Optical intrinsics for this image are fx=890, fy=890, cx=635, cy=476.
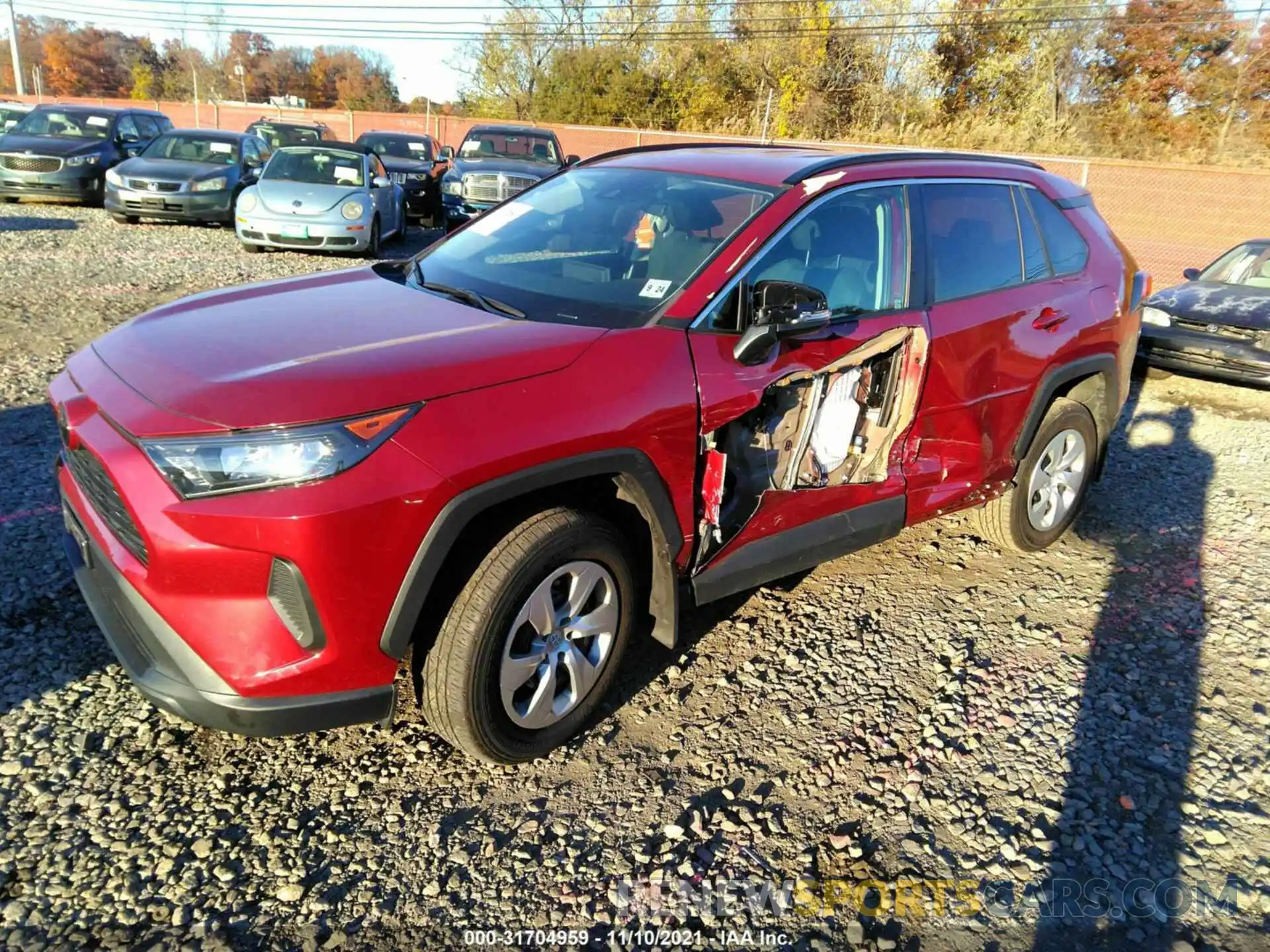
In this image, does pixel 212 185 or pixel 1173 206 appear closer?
pixel 212 185

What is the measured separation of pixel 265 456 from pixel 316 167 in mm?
11122

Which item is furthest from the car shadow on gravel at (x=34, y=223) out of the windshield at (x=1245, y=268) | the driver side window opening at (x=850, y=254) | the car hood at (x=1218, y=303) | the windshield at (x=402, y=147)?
the windshield at (x=1245, y=268)

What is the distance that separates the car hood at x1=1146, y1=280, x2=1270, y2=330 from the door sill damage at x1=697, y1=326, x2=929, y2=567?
6.57 metres

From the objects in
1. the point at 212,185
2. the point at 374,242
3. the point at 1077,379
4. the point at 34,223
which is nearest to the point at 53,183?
the point at 34,223

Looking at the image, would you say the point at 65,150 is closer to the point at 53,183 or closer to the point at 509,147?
the point at 53,183

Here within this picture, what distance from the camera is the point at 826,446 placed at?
3.59 metres

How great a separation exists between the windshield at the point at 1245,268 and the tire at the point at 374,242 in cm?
988

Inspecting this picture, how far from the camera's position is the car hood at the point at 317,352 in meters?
2.35

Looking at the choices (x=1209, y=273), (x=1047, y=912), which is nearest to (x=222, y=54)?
(x=1209, y=273)

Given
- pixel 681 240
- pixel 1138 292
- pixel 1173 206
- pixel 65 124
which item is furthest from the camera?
pixel 1173 206

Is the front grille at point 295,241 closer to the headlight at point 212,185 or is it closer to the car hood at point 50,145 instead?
the headlight at point 212,185

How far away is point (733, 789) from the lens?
2857mm

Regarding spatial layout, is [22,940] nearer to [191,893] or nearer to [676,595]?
[191,893]

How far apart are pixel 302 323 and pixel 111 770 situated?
1.48m
